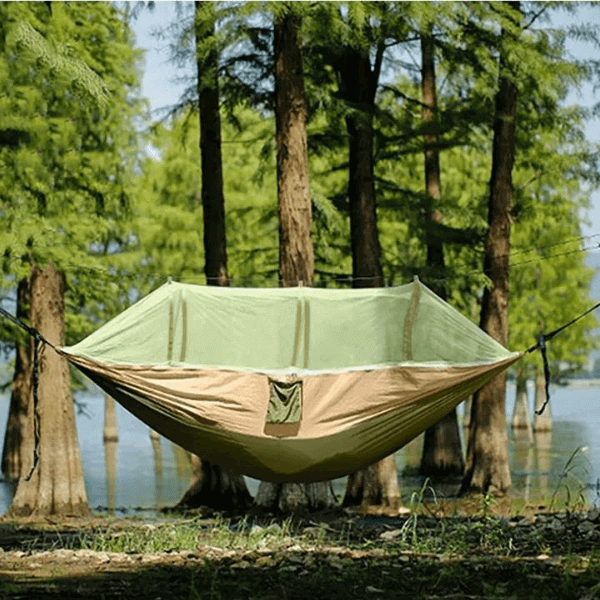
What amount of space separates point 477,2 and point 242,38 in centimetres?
212

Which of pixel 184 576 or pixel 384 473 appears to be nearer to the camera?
pixel 184 576

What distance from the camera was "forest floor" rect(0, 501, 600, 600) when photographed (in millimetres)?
4820

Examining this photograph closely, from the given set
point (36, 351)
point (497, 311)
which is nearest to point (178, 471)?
point (497, 311)

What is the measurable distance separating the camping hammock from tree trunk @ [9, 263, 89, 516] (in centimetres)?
353

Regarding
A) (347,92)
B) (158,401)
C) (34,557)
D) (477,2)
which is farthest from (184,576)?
(347,92)

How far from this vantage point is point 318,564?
5.70 m

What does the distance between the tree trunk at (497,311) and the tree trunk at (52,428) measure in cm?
421

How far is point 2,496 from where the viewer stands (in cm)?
1480

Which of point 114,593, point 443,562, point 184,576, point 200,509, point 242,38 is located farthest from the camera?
point 200,509

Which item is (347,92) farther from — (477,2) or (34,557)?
(34,557)

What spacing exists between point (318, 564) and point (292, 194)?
14.1 feet

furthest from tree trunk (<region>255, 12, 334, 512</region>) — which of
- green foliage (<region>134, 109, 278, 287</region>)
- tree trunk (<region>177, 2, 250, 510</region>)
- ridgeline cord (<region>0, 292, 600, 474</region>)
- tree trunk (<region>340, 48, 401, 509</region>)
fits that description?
green foliage (<region>134, 109, 278, 287</region>)

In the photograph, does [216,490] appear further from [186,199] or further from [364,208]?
[186,199]

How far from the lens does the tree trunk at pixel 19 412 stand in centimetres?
1546
